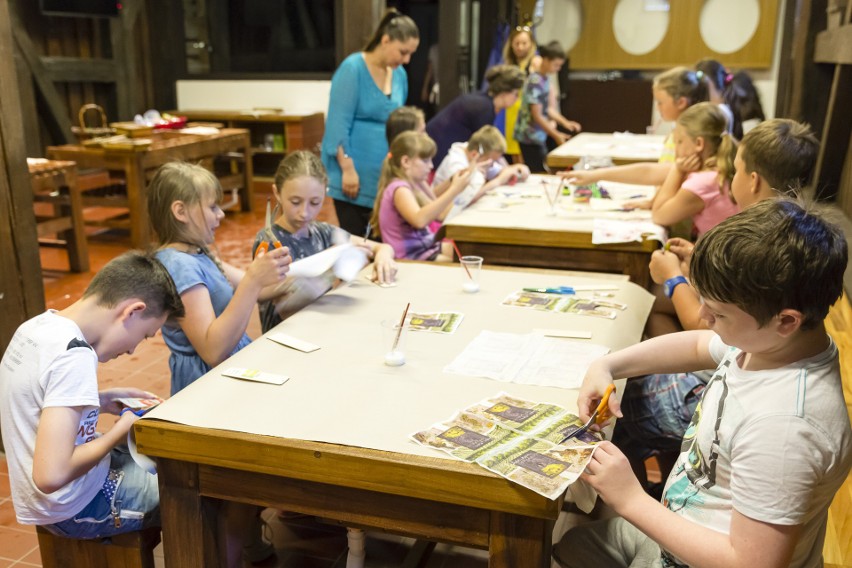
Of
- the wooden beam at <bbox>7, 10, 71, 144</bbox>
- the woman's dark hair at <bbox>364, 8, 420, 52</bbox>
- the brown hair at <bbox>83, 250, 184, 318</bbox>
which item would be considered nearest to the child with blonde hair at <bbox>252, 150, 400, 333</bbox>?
the brown hair at <bbox>83, 250, 184, 318</bbox>

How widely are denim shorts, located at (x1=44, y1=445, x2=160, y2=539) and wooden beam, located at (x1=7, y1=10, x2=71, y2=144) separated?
7.11 metres

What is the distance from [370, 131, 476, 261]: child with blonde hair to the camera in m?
3.81

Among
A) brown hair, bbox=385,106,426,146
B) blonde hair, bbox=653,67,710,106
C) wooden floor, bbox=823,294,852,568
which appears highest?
blonde hair, bbox=653,67,710,106

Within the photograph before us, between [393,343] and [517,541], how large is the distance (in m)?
0.70

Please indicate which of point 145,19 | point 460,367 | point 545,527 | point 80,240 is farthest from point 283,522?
point 145,19

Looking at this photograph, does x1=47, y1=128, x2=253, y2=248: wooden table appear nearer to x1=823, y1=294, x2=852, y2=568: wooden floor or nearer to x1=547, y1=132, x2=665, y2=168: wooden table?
x1=547, y1=132, x2=665, y2=168: wooden table

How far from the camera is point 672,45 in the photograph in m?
10.4

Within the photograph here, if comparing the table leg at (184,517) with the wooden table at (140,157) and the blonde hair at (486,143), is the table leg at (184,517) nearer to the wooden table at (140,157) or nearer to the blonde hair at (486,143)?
the blonde hair at (486,143)

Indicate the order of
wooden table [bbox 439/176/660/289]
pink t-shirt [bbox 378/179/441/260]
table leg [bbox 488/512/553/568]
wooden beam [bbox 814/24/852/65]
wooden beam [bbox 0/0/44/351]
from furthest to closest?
wooden beam [bbox 814/24/852/65], pink t-shirt [bbox 378/179/441/260], wooden table [bbox 439/176/660/289], wooden beam [bbox 0/0/44/351], table leg [bbox 488/512/553/568]

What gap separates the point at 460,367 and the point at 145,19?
9207 mm

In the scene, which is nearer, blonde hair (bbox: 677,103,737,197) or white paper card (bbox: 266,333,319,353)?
white paper card (bbox: 266,333,319,353)

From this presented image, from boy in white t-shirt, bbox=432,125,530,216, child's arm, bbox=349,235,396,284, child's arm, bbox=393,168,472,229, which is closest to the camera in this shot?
child's arm, bbox=349,235,396,284

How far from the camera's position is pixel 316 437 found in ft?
5.11

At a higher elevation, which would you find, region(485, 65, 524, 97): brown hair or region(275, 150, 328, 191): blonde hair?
region(485, 65, 524, 97): brown hair
